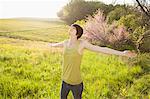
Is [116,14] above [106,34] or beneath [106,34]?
above

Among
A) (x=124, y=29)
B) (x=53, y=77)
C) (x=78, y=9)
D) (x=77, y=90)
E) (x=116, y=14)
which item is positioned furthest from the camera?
(x=78, y=9)

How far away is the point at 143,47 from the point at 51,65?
A: 6857 millimetres

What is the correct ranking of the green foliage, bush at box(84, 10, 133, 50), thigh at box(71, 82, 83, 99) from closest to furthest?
thigh at box(71, 82, 83, 99) < bush at box(84, 10, 133, 50) < the green foliage

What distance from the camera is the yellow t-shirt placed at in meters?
3.89

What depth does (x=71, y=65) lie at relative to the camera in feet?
12.8

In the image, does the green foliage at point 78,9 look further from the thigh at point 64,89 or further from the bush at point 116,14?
the thigh at point 64,89

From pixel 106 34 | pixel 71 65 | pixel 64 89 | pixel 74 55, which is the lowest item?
pixel 106 34

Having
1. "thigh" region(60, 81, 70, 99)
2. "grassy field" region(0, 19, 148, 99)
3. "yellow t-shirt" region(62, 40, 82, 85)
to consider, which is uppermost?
"yellow t-shirt" region(62, 40, 82, 85)

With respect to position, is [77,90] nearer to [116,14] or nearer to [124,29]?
[124,29]

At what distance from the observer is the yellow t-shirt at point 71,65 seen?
12.8ft

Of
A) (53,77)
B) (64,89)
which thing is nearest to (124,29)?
(53,77)

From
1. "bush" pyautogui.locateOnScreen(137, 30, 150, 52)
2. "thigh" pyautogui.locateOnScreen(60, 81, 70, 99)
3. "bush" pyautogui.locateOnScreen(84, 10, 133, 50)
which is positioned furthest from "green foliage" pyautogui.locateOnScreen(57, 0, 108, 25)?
"thigh" pyautogui.locateOnScreen(60, 81, 70, 99)

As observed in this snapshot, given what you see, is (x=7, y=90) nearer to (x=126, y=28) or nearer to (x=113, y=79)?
(x=113, y=79)

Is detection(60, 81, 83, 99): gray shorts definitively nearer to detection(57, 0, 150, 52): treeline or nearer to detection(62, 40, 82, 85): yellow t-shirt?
detection(62, 40, 82, 85): yellow t-shirt
